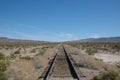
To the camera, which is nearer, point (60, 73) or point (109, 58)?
point (60, 73)

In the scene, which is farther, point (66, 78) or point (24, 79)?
point (66, 78)

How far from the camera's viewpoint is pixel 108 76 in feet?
40.7

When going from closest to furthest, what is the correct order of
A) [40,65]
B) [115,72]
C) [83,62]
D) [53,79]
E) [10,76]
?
[10,76], [115,72], [53,79], [40,65], [83,62]

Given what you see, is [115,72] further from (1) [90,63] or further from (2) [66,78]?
(1) [90,63]

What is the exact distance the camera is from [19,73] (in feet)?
38.4

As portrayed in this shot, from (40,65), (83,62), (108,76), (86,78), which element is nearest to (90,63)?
(83,62)

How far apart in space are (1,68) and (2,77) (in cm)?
286

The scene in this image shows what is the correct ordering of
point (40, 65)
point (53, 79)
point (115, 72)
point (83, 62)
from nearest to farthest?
point (115, 72)
point (53, 79)
point (40, 65)
point (83, 62)

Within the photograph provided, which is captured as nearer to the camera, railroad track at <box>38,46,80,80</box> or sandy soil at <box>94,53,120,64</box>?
railroad track at <box>38,46,80,80</box>

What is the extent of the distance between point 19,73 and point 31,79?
0.76 meters

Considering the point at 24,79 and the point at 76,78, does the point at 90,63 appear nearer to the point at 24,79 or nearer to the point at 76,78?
the point at 76,78

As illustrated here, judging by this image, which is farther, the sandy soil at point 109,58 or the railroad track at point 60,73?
the sandy soil at point 109,58

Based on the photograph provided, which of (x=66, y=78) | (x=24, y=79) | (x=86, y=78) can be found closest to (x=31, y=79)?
(x=24, y=79)

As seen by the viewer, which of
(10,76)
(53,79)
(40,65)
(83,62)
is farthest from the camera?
(83,62)
